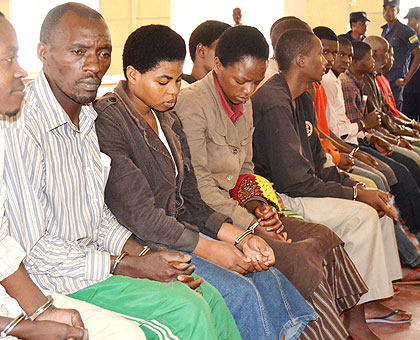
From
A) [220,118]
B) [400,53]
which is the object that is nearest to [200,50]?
[220,118]

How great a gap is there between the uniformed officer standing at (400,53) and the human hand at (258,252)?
5.72 m

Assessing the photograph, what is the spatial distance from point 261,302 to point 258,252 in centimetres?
25

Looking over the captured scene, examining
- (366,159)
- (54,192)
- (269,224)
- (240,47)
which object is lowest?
(366,159)

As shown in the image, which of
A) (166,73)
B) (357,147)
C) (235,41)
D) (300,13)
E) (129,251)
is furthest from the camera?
(300,13)

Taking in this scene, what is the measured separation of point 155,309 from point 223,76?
4.25 feet

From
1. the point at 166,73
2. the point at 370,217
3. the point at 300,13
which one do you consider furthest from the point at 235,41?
the point at 300,13

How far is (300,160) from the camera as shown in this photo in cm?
320

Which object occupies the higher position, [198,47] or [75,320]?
[198,47]

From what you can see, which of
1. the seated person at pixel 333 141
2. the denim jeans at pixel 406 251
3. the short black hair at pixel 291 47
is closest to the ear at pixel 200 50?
the short black hair at pixel 291 47

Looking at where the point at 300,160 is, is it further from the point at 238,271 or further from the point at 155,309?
the point at 155,309

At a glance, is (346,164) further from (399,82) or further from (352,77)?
(399,82)

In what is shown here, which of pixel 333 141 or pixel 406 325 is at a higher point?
pixel 333 141

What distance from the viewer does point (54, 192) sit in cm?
200

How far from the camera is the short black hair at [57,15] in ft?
7.02
